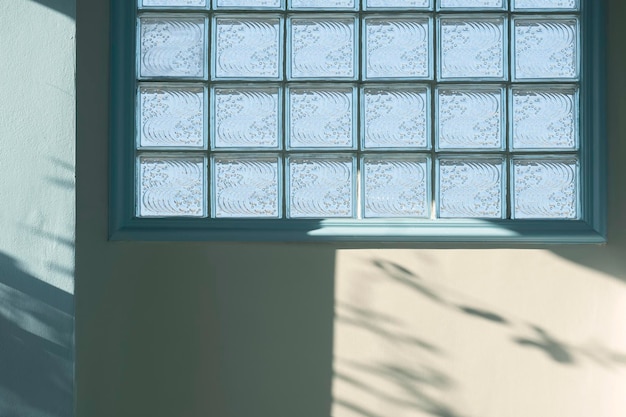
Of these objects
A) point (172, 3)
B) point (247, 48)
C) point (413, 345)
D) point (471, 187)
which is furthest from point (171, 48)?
point (413, 345)

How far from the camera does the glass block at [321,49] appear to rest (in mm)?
3105

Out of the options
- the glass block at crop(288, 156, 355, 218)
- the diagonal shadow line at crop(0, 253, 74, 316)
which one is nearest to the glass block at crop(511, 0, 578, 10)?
the glass block at crop(288, 156, 355, 218)

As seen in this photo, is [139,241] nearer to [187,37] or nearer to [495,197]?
[187,37]

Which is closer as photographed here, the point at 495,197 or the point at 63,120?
Answer: the point at 63,120

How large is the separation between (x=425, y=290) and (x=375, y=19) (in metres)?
1.06

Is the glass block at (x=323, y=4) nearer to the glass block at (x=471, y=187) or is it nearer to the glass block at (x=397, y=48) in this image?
the glass block at (x=397, y=48)

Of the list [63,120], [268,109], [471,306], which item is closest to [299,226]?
[268,109]

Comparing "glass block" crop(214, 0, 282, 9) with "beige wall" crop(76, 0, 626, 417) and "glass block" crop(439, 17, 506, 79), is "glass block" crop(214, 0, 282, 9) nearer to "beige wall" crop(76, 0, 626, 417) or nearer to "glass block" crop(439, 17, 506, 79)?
"beige wall" crop(76, 0, 626, 417)

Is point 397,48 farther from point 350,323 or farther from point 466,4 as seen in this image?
point 350,323

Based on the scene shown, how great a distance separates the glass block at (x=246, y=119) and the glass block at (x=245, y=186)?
62mm

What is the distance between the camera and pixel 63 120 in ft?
8.77

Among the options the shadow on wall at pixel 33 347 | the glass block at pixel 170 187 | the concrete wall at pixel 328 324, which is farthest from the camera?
the glass block at pixel 170 187

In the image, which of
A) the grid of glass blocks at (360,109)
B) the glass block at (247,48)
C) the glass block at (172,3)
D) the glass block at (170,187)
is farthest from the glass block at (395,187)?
the glass block at (172,3)

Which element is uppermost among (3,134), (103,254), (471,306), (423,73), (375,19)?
(375,19)
